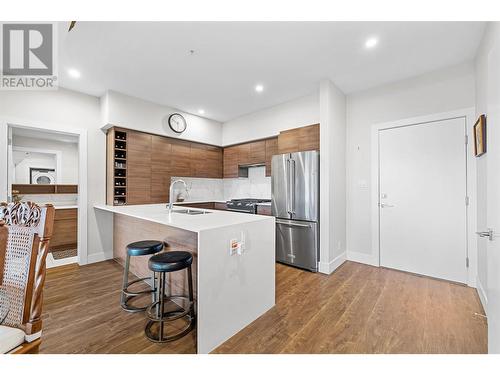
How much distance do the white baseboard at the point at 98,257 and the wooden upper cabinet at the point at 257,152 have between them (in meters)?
3.07

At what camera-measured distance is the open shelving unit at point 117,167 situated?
351 centimetres

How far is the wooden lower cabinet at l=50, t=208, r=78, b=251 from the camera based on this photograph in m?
4.16

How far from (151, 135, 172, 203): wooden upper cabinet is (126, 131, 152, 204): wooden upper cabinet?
0.25 ft

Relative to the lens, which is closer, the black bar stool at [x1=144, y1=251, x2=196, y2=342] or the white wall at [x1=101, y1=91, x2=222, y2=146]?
the black bar stool at [x1=144, y1=251, x2=196, y2=342]

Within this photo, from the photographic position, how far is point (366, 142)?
132 inches

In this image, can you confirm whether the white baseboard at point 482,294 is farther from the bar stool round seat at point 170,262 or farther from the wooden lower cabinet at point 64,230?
the wooden lower cabinet at point 64,230

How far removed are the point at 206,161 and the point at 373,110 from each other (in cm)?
328

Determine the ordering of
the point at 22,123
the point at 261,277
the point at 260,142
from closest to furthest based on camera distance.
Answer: the point at 261,277, the point at 22,123, the point at 260,142

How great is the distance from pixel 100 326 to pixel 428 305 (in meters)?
3.09

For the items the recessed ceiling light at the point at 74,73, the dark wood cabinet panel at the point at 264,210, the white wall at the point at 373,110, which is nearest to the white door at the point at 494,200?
the white wall at the point at 373,110

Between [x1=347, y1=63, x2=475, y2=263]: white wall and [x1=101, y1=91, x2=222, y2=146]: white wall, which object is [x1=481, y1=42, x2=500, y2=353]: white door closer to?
[x1=347, y1=63, x2=475, y2=263]: white wall

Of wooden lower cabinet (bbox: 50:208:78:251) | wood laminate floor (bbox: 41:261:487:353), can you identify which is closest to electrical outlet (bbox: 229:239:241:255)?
wood laminate floor (bbox: 41:261:487:353)
